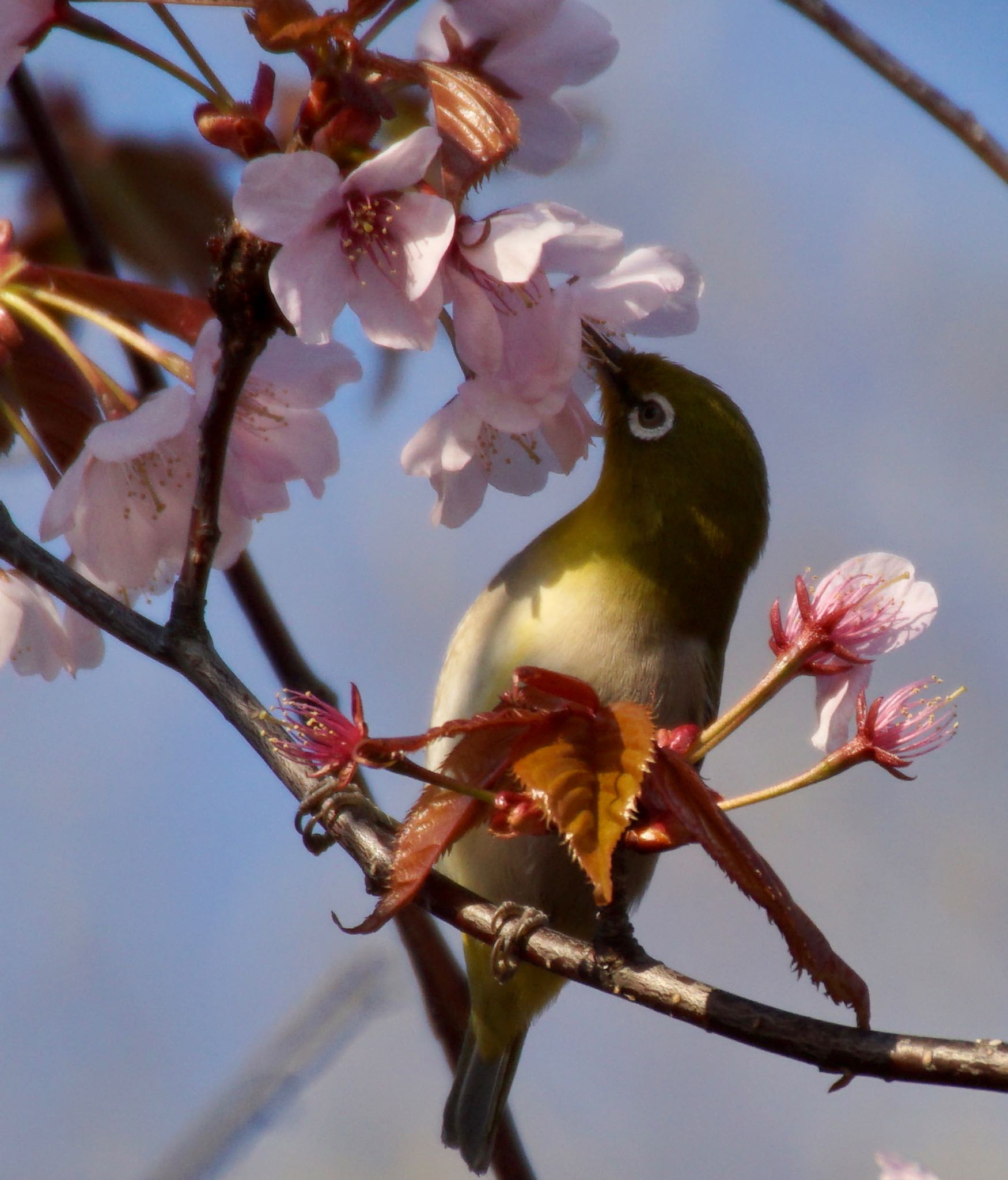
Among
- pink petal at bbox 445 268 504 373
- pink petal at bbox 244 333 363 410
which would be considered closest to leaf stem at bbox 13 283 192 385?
pink petal at bbox 244 333 363 410

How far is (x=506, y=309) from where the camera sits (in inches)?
71.4

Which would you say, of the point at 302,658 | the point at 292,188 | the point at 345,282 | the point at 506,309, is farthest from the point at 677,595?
the point at 292,188

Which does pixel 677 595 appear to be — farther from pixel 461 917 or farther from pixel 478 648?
pixel 461 917

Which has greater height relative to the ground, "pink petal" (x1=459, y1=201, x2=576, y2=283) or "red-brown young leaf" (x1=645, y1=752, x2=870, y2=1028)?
"pink petal" (x1=459, y1=201, x2=576, y2=283)

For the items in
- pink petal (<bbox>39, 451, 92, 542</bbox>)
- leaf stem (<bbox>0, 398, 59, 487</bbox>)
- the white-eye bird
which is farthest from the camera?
the white-eye bird

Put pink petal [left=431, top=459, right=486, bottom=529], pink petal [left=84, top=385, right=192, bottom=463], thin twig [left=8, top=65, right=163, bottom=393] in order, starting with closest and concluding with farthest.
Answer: pink petal [left=84, top=385, right=192, bottom=463], pink petal [left=431, top=459, right=486, bottom=529], thin twig [left=8, top=65, right=163, bottom=393]

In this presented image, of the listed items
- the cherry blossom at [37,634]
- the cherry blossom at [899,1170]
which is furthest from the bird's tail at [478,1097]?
the cherry blossom at [37,634]

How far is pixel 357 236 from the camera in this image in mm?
1642

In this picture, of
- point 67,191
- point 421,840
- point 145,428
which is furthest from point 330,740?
point 67,191

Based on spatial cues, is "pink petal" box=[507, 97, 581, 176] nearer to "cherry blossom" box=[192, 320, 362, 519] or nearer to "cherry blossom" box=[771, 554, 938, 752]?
"cherry blossom" box=[192, 320, 362, 519]

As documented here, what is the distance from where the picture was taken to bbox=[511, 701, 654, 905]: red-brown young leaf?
4.57ft

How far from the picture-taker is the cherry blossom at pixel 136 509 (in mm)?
1854

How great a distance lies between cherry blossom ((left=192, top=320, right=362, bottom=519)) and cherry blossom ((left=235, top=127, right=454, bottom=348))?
0.94 feet

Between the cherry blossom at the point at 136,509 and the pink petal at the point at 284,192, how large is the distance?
374 millimetres
